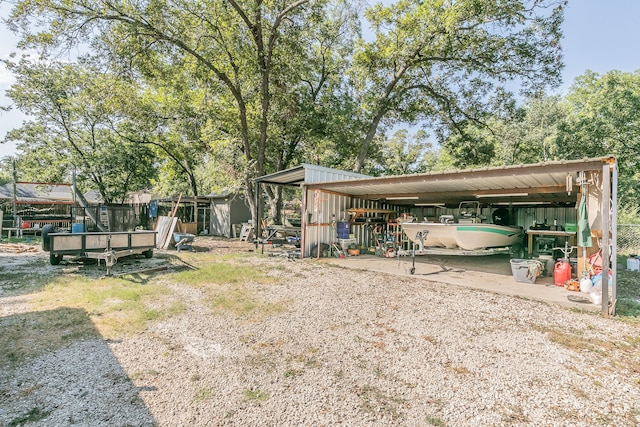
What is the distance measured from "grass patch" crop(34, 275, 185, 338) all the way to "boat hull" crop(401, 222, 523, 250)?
6.28m

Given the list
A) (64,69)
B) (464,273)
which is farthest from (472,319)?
(64,69)

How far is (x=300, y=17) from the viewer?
45.4ft

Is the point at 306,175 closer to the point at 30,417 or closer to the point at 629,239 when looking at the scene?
the point at 30,417

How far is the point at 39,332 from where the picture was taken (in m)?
3.77

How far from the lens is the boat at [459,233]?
7.61 meters

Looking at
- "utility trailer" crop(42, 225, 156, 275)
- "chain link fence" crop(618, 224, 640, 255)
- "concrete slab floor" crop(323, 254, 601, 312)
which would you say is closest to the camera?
"concrete slab floor" crop(323, 254, 601, 312)

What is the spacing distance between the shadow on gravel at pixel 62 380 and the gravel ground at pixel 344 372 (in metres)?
0.01

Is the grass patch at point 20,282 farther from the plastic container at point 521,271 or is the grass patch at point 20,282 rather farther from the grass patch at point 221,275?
the plastic container at point 521,271

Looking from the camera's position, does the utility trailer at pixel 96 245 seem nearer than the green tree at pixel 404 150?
Yes

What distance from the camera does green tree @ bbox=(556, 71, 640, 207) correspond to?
15609 millimetres

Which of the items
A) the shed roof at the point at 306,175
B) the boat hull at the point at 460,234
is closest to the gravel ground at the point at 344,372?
the boat hull at the point at 460,234

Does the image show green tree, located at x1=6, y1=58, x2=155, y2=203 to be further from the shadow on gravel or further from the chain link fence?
the chain link fence

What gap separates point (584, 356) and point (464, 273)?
4.72 meters

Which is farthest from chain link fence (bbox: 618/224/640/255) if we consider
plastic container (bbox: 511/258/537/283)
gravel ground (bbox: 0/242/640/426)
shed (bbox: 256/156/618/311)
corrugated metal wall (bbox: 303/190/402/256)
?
gravel ground (bbox: 0/242/640/426)
